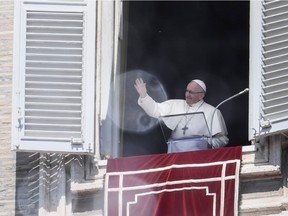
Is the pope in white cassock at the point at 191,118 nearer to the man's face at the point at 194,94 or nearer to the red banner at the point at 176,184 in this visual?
the man's face at the point at 194,94

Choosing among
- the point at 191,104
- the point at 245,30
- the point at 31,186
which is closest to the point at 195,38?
the point at 245,30

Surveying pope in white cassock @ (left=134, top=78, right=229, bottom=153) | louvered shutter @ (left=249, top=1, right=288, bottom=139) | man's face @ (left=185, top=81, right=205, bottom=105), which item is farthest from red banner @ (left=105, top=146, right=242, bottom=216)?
man's face @ (left=185, top=81, right=205, bottom=105)

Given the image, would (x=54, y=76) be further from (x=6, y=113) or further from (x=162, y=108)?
(x=162, y=108)

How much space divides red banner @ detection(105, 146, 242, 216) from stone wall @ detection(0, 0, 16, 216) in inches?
30.5

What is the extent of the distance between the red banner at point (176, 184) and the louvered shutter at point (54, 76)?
356 millimetres

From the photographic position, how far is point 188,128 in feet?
50.9

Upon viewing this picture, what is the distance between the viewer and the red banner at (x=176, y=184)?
14617 mm

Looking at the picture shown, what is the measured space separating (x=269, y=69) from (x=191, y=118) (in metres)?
0.92

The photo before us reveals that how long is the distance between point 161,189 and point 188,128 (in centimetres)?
86

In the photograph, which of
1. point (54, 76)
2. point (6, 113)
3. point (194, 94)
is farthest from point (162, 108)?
point (6, 113)

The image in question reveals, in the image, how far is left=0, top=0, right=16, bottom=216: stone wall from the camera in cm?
1530

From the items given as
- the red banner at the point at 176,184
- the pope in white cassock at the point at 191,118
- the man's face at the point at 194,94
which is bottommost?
the red banner at the point at 176,184

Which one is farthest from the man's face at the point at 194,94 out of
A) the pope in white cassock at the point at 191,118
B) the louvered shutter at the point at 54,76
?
the louvered shutter at the point at 54,76

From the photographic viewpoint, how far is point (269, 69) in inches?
586
